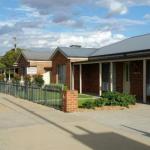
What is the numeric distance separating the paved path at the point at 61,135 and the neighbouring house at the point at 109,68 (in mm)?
8773

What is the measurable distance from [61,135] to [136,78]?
16008 millimetres

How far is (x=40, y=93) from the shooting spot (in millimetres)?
21891

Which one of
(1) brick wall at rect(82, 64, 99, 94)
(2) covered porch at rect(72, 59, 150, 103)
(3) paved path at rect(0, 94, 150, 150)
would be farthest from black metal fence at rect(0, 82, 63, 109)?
(1) brick wall at rect(82, 64, 99, 94)

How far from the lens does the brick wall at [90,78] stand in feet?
107

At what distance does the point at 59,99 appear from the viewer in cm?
1862

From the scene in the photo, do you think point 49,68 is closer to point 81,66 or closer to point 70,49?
point 70,49

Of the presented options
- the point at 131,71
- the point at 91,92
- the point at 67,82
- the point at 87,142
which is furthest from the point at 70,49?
the point at 87,142

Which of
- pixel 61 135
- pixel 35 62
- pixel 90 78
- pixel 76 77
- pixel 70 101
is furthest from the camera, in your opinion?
pixel 35 62

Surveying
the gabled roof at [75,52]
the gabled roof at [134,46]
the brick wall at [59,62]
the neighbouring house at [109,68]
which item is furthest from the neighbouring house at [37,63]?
the gabled roof at [134,46]

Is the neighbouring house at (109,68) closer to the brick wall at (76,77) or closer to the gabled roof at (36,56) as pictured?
the brick wall at (76,77)

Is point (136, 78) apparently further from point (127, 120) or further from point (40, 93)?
point (127, 120)

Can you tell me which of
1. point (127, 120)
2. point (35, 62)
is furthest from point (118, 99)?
point (35, 62)

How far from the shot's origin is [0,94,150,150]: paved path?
32.3 ft

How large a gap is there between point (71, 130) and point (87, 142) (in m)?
2.00
